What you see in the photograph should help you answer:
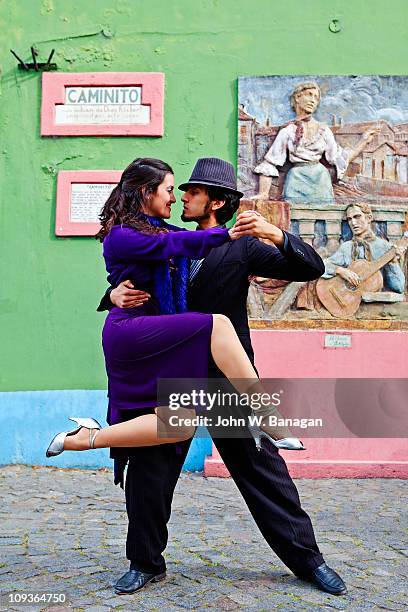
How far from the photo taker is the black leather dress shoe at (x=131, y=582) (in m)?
3.54

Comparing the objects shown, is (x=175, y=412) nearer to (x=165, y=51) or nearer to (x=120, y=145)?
(x=120, y=145)

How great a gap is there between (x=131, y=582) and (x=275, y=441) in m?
0.91

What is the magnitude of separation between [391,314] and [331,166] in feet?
4.71

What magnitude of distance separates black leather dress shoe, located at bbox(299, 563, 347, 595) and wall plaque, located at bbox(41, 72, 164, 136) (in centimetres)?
478

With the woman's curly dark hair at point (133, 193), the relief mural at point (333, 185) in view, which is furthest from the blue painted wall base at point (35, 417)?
the woman's curly dark hair at point (133, 193)

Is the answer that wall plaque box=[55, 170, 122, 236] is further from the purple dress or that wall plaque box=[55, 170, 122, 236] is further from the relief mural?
the purple dress

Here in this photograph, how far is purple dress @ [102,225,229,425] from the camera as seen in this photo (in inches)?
134

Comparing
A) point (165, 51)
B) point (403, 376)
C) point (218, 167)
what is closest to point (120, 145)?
point (165, 51)

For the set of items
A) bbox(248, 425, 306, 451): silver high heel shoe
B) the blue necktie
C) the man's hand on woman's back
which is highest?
the blue necktie

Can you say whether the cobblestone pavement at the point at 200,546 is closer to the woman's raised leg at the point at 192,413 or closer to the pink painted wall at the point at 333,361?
the pink painted wall at the point at 333,361

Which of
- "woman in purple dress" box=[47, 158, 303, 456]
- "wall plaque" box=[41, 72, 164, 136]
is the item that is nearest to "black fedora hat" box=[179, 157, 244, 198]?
"woman in purple dress" box=[47, 158, 303, 456]

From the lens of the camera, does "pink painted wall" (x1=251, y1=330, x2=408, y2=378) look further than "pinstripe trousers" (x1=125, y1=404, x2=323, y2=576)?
Yes

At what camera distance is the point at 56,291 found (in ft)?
24.1

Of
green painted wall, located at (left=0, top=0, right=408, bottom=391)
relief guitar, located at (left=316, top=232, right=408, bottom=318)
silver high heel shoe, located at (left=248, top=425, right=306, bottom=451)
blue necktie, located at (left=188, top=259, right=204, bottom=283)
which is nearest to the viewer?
silver high heel shoe, located at (left=248, top=425, right=306, bottom=451)
